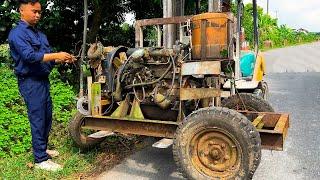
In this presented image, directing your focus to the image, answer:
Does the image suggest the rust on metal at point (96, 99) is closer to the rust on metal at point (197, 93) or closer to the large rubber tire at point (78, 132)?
the large rubber tire at point (78, 132)

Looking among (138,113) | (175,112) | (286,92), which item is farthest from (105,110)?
(286,92)

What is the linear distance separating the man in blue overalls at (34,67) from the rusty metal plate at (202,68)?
140 cm

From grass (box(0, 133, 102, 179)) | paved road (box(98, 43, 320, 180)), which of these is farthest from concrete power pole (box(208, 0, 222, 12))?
grass (box(0, 133, 102, 179))

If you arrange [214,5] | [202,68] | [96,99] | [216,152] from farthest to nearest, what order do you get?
1. [214,5]
2. [96,99]
3. [202,68]
4. [216,152]

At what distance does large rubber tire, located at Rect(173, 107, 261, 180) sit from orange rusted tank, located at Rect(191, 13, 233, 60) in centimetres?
90

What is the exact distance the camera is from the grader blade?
13.1ft

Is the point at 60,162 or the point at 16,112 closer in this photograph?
the point at 60,162

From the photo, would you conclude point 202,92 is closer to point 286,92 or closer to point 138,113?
point 138,113

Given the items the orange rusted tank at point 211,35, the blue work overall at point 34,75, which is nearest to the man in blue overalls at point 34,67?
the blue work overall at point 34,75

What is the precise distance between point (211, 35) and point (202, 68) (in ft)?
1.62

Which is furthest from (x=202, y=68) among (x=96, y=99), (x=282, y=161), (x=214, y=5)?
(x=214, y=5)

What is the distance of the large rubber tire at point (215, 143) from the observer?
3.74 m

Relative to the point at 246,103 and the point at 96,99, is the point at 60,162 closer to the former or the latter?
the point at 96,99

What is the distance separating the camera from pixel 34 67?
4.73m
